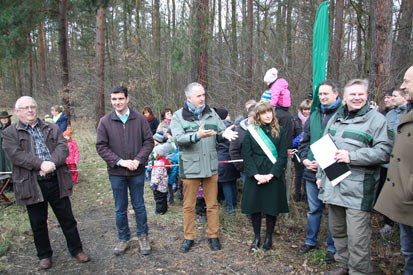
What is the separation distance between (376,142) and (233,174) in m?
2.58

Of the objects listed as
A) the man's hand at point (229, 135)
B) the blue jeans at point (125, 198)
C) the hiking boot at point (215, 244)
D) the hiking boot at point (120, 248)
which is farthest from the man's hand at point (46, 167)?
the hiking boot at point (215, 244)

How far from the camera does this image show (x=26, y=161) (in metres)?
3.29

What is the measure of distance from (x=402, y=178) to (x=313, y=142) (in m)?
1.25

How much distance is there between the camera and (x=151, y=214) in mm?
5234

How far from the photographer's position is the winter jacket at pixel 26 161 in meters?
3.30

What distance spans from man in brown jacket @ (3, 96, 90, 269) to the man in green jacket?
4.59 ft

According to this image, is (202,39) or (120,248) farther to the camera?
(202,39)

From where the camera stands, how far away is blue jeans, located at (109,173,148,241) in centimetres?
378

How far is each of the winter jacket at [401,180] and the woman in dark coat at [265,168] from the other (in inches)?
48.3

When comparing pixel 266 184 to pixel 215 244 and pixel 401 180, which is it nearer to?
pixel 215 244

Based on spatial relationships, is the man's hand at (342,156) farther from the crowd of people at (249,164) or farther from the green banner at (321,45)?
the green banner at (321,45)

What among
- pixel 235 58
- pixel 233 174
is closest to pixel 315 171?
pixel 233 174

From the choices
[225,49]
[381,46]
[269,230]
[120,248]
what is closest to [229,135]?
[269,230]

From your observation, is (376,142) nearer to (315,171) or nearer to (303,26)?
(315,171)
